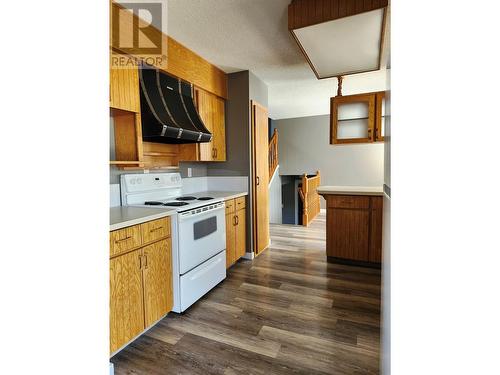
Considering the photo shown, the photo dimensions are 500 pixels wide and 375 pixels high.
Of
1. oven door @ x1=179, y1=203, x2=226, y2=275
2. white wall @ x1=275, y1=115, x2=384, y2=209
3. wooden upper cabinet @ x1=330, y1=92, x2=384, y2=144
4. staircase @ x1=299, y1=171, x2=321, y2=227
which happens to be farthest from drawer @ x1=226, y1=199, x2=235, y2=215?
white wall @ x1=275, y1=115, x2=384, y2=209

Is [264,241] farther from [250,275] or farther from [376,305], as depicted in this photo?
[376,305]

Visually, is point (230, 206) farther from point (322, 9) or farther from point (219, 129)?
point (322, 9)

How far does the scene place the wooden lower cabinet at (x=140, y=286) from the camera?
1.66 metres

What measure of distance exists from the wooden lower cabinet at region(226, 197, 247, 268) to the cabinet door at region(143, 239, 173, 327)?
3.40 ft

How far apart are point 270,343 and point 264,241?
210cm

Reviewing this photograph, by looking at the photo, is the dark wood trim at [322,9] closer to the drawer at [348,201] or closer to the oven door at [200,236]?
the oven door at [200,236]

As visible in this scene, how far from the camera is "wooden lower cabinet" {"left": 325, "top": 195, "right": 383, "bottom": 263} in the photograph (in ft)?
10.4

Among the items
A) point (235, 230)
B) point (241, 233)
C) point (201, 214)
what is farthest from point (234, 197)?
point (201, 214)

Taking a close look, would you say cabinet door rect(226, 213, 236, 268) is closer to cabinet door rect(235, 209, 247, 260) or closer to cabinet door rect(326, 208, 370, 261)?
cabinet door rect(235, 209, 247, 260)

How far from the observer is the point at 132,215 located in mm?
1919

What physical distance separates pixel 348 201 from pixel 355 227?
0.34 meters

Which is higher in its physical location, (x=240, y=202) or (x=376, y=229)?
(x=240, y=202)
